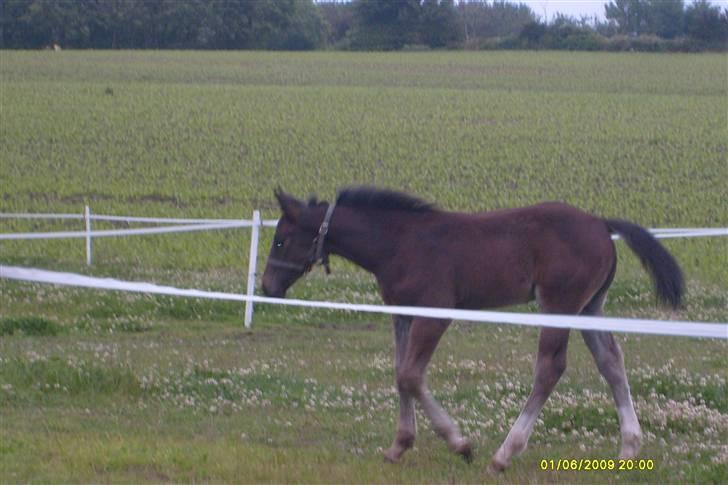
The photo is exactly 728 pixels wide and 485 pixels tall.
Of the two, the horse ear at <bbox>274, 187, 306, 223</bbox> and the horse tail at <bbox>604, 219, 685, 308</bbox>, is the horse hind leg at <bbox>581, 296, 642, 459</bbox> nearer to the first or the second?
the horse tail at <bbox>604, 219, 685, 308</bbox>

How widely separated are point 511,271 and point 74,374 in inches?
151

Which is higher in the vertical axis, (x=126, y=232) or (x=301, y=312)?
(x=126, y=232)

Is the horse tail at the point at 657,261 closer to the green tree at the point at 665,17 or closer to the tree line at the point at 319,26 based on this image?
the green tree at the point at 665,17

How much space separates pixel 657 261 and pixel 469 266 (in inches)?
51.1

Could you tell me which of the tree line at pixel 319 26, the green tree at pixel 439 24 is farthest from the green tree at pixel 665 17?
the green tree at pixel 439 24

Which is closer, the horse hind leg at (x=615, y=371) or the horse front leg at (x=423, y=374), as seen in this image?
the horse front leg at (x=423, y=374)

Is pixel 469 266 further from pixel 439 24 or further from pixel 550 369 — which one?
pixel 439 24

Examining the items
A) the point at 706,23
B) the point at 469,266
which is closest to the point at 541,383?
the point at 469,266

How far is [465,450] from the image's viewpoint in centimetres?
678

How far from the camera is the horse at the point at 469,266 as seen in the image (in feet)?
22.4

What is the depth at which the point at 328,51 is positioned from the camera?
8412cm

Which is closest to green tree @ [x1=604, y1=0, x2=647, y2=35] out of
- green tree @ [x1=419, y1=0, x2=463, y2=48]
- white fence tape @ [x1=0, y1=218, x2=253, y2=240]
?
green tree @ [x1=419, y1=0, x2=463, y2=48]

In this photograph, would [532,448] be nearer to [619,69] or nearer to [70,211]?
[70,211]

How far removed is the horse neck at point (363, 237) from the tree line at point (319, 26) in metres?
59.6
